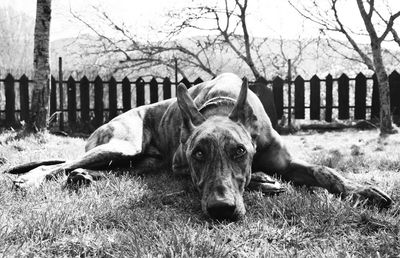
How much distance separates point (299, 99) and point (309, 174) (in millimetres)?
9890

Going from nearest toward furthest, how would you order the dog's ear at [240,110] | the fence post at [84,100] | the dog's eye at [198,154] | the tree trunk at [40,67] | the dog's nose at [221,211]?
the dog's nose at [221,211]
the dog's eye at [198,154]
the dog's ear at [240,110]
the tree trunk at [40,67]
the fence post at [84,100]

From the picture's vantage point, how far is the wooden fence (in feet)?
40.5

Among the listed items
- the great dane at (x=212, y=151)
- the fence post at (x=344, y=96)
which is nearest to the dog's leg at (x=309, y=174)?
the great dane at (x=212, y=151)

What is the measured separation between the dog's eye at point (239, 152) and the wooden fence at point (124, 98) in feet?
31.0

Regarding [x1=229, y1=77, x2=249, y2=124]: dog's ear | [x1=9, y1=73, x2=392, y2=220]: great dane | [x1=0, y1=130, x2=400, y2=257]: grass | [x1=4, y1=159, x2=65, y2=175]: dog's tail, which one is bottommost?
[x1=0, y1=130, x2=400, y2=257]: grass

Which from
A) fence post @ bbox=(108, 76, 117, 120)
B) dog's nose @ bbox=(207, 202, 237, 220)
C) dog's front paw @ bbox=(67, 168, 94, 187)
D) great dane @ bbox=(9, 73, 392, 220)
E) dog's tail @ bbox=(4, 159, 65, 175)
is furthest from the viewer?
fence post @ bbox=(108, 76, 117, 120)

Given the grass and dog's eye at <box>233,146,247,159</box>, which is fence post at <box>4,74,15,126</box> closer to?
the grass

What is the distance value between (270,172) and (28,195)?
2.02m

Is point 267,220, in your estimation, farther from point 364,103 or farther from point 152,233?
point 364,103

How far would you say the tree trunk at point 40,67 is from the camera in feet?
27.9

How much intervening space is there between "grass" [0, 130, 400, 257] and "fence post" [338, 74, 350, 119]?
10.0 m

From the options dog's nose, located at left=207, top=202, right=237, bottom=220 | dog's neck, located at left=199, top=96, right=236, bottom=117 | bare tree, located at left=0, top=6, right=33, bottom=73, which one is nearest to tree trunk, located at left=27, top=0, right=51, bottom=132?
dog's neck, located at left=199, top=96, right=236, bottom=117

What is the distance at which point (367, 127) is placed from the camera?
12.1 metres

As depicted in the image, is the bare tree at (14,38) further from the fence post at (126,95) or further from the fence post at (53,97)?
the fence post at (126,95)
